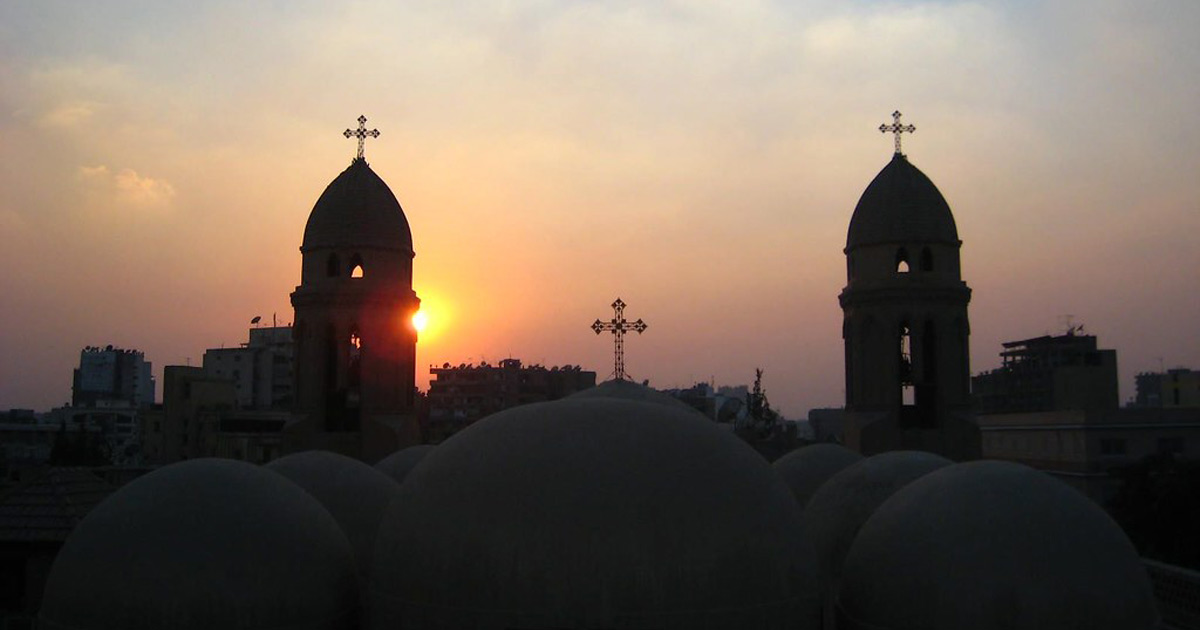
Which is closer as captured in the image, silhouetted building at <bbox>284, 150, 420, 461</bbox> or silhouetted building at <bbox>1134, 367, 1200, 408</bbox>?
silhouetted building at <bbox>284, 150, 420, 461</bbox>

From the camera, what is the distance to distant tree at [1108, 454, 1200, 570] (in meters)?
26.6

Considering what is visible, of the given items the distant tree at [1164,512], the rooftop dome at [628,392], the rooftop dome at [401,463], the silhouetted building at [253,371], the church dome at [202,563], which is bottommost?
the distant tree at [1164,512]

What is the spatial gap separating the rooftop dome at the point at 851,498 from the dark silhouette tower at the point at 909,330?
6.57 metres

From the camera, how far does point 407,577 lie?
9.62m

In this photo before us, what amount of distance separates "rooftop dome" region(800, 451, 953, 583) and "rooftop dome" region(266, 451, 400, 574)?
628 centimetres

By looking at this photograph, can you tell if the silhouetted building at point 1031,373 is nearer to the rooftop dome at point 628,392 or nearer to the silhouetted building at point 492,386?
the silhouetted building at point 492,386

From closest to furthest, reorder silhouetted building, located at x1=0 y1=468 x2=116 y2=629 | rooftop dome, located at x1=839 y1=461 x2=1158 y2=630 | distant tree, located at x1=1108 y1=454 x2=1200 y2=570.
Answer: rooftop dome, located at x1=839 y1=461 x2=1158 y2=630 < silhouetted building, located at x1=0 y1=468 x2=116 y2=629 < distant tree, located at x1=1108 y1=454 x2=1200 y2=570

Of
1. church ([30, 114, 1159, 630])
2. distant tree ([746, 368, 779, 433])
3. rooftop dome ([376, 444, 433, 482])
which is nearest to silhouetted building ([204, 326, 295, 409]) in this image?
distant tree ([746, 368, 779, 433])

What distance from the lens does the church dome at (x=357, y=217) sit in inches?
907

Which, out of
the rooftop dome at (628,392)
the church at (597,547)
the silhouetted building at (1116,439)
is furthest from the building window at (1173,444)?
the church at (597,547)

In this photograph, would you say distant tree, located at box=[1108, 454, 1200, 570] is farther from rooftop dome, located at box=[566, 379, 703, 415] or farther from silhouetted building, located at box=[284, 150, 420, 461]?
silhouetted building, located at box=[284, 150, 420, 461]

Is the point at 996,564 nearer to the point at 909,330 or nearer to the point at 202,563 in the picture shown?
the point at 202,563

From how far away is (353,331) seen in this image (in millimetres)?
23156

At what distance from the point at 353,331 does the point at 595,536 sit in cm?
1554
